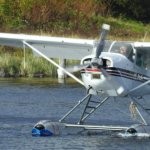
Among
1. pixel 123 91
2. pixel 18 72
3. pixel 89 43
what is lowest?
pixel 18 72

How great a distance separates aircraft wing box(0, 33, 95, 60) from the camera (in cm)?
1153

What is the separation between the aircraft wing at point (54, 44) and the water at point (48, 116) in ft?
4.65

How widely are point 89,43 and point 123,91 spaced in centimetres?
169

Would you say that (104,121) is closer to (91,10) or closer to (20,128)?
(20,128)

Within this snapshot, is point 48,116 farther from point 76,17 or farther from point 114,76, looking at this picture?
point 76,17

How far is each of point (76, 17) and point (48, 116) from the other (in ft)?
83.8

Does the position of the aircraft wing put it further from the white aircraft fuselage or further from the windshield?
the white aircraft fuselage

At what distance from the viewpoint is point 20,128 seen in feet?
35.1

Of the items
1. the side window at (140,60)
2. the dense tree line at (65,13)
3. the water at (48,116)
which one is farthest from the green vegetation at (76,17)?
the side window at (140,60)

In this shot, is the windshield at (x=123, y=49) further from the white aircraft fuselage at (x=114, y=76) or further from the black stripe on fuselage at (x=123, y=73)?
the black stripe on fuselage at (x=123, y=73)

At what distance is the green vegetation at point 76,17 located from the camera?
3434 cm

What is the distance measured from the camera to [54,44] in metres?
12.0

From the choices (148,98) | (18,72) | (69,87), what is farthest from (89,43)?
(18,72)

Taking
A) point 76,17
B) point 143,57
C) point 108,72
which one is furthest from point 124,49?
point 76,17
